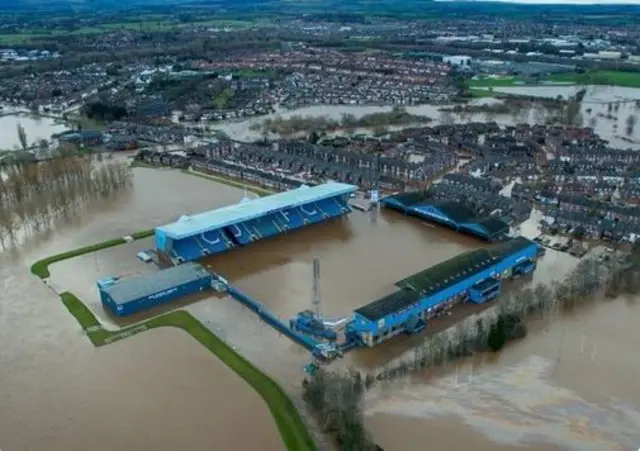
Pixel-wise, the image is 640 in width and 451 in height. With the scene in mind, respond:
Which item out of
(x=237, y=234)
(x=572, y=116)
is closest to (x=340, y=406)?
(x=237, y=234)

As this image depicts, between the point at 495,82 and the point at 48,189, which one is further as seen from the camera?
the point at 495,82

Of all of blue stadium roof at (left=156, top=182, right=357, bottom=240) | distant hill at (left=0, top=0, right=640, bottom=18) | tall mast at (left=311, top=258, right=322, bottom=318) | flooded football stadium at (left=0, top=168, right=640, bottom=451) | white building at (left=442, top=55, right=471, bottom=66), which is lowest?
flooded football stadium at (left=0, top=168, right=640, bottom=451)

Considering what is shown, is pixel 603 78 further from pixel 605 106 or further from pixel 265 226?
pixel 265 226

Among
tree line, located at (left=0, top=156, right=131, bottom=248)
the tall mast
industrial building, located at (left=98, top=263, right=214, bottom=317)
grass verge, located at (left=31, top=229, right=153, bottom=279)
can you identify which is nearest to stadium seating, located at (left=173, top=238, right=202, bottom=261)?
industrial building, located at (left=98, top=263, right=214, bottom=317)

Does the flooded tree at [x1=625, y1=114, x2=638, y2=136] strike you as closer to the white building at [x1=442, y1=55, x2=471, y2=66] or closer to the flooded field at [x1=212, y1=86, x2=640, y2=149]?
the flooded field at [x1=212, y1=86, x2=640, y2=149]

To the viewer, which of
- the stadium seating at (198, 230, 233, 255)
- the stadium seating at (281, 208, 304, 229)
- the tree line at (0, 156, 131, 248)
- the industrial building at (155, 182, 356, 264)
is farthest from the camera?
the tree line at (0, 156, 131, 248)

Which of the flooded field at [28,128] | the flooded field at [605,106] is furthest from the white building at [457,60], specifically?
the flooded field at [28,128]
